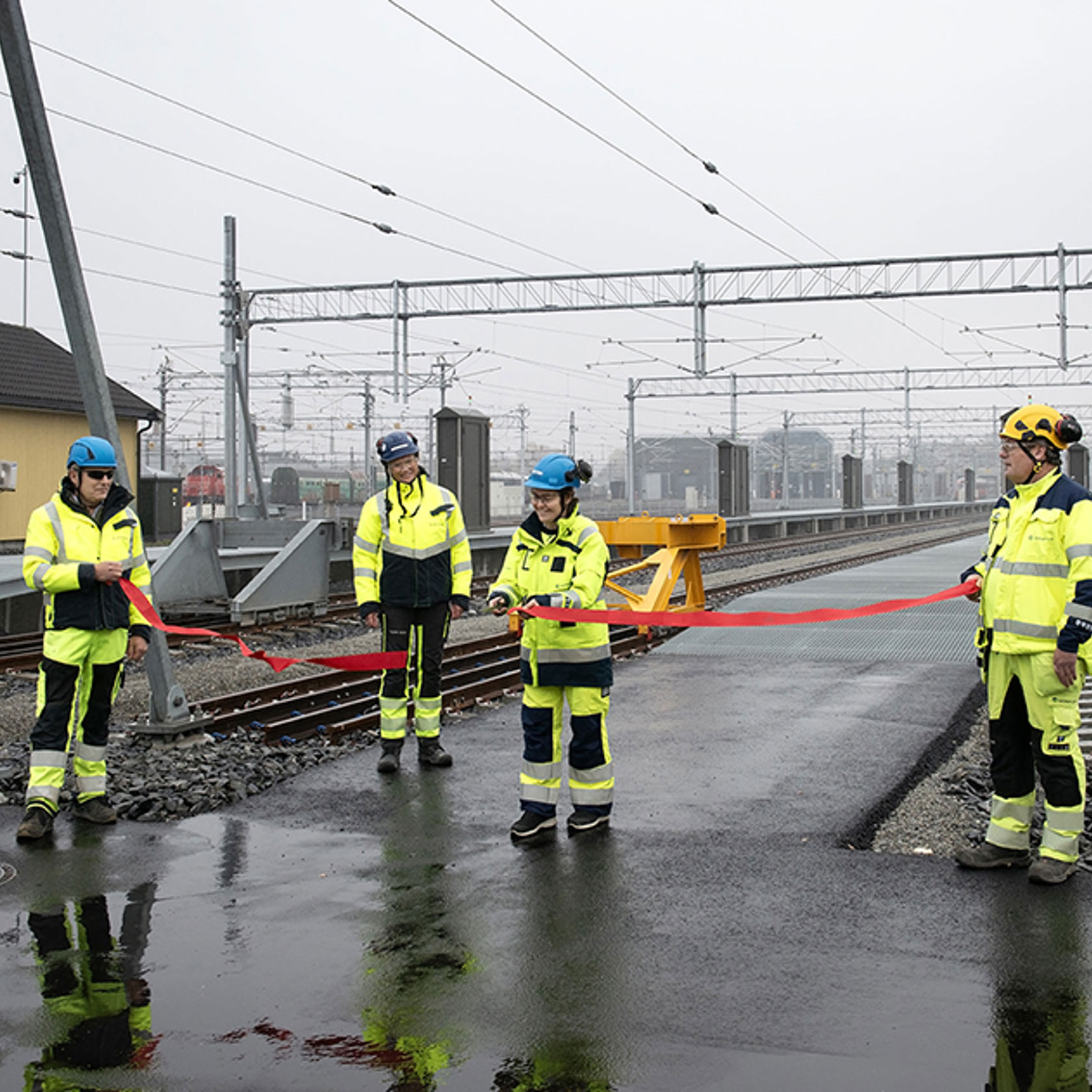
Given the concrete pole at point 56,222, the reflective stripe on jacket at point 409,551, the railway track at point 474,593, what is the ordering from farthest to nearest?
the railway track at point 474,593, the reflective stripe on jacket at point 409,551, the concrete pole at point 56,222

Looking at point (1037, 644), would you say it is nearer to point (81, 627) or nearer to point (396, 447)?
point (396, 447)

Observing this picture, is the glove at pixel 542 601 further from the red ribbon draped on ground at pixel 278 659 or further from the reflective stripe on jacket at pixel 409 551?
the reflective stripe on jacket at pixel 409 551

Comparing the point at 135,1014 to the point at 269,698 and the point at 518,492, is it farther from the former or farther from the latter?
the point at 518,492

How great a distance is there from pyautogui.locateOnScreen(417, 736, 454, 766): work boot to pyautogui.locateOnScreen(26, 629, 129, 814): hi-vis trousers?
1.95 m

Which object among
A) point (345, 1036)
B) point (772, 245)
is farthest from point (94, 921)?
point (772, 245)

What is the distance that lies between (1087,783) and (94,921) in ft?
18.0

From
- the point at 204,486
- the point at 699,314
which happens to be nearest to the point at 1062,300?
the point at 699,314

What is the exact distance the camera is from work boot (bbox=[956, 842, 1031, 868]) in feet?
18.4

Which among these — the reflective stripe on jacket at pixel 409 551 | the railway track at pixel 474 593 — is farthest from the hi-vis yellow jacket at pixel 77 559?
the railway track at pixel 474 593

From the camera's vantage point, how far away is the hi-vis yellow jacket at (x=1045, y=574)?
5.20m

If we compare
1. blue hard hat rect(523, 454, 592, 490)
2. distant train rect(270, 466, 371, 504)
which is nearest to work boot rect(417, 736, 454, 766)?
blue hard hat rect(523, 454, 592, 490)

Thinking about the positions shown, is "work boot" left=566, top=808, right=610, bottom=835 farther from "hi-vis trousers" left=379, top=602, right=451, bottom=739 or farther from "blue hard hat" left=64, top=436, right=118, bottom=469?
"blue hard hat" left=64, top=436, right=118, bottom=469

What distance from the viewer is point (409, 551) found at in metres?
7.72

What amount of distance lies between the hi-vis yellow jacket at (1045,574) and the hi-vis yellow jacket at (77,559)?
4.09 metres
